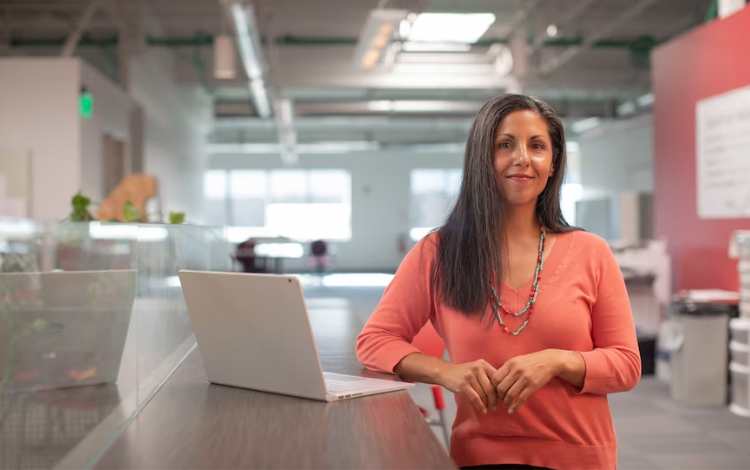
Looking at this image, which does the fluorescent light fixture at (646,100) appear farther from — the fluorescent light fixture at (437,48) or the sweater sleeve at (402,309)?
the sweater sleeve at (402,309)

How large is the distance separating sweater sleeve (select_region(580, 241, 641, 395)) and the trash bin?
4.74m

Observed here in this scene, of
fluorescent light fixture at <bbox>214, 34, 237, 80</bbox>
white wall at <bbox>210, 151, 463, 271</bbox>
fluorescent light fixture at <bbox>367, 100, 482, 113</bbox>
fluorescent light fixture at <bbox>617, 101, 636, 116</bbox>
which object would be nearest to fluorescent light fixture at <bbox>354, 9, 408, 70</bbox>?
fluorescent light fixture at <bbox>214, 34, 237, 80</bbox>

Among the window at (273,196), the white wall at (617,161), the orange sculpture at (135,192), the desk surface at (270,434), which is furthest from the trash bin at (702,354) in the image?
the window at (273,196)

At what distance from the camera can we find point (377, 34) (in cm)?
784

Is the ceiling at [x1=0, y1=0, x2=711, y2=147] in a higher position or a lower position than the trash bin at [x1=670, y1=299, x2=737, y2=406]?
higher

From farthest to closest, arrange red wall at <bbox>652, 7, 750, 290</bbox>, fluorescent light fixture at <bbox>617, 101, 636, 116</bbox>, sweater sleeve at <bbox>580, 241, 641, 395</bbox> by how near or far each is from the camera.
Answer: fluorescent light fixture at <bbox>617, 101, 636, 116</bbox>
red wall at <bbox>652, 7, 750, 290</bbox>
sweater sleeve at <bbox>580, 241, 641, 395</bbox>

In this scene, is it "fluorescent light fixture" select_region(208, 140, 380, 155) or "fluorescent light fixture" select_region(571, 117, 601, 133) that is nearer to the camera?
"fluorescent light fixture" select_region(571, 117, 601, 133)

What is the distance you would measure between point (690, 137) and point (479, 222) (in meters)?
6.35

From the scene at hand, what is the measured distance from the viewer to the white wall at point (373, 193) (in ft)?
77.9

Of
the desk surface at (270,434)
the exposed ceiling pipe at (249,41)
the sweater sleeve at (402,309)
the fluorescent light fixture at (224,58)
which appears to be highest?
the exposed ceiling pipe at (249,41)

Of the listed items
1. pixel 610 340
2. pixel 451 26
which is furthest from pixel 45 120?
pixel 610 340

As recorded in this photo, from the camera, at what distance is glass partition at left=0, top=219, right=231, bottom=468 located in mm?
1354

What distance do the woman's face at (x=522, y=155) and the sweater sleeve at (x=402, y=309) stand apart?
0.23 metres

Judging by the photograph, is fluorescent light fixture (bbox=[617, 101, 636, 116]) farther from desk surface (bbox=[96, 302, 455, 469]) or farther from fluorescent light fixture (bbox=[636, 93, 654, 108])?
desk surface (bbox=[96, 302, 455, 469])
